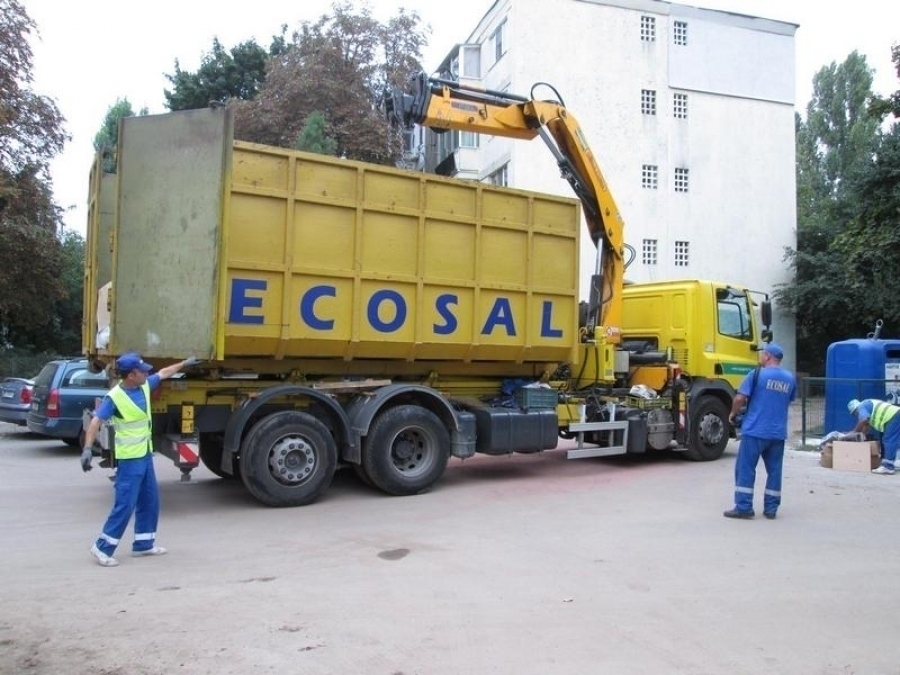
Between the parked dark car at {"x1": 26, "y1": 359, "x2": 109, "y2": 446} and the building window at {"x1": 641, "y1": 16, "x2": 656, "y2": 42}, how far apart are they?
21.2 m

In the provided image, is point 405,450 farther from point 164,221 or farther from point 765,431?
point 765,431

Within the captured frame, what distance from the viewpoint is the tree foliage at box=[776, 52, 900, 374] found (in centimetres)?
1435

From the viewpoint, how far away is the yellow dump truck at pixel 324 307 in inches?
284

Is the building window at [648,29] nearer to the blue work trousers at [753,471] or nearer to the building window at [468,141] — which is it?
the building window at [468,141]

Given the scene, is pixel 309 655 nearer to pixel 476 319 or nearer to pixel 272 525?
pixel 272 525

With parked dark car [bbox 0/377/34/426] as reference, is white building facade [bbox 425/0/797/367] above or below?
above

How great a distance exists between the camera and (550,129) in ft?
33.7

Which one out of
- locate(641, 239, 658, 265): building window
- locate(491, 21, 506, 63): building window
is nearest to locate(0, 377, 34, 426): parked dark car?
locate(491, 21, 506, 63): building window

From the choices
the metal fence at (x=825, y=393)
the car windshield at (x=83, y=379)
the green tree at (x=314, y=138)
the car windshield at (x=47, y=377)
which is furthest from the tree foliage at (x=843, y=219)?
the car windshield at (x=47, y=377)

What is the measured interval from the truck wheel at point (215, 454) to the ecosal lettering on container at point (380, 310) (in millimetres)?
1433

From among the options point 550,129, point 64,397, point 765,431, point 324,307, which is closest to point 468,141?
point 550,129

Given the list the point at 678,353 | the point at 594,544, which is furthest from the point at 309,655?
the point at 678,353

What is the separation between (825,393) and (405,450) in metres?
8.19

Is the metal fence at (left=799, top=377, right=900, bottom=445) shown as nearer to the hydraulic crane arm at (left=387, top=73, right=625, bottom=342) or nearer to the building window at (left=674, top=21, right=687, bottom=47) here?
the hydraulic crane arm at (left=387, top=73, right=625, bottom=342)
